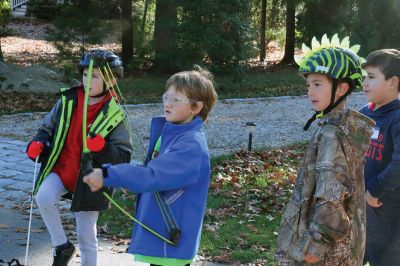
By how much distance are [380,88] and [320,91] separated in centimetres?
114

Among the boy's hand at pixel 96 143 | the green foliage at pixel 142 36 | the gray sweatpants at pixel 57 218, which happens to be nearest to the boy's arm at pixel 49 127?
the gray sweatpants at pixel 57 218

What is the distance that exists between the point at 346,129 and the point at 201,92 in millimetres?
920

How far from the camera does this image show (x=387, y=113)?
4.20 metres

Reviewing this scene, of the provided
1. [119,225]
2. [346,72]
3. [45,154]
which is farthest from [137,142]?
[346,72]

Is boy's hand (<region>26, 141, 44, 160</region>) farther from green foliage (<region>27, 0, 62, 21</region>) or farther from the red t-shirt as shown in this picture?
green foliage (<region>27, 0, 62, 21</region>)

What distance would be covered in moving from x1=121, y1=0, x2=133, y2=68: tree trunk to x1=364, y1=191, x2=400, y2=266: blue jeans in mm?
18307

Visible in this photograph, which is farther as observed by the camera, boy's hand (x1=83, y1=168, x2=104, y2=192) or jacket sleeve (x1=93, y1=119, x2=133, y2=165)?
jacket sleeve (x1=93, y1=119, x2=133, y2=165)

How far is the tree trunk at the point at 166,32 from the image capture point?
1855cm

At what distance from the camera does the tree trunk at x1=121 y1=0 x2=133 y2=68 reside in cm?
2169

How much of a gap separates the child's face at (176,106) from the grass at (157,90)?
11064 mm

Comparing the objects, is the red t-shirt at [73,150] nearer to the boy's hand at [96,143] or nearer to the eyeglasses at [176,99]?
the boy's hand at [96,143]

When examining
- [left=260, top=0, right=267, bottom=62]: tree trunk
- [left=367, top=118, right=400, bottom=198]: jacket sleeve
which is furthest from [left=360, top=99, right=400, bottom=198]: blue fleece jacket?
[left=260, top=0, right=267, bottom=62]: tree trunk

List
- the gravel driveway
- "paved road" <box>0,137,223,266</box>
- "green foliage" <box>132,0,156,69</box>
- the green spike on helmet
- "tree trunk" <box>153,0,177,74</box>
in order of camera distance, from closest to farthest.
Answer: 1. the green spike on helmet
2. "paved road" <box>0,137,223,266</box>
3. the gravel driveway
4. "tree trunk" <box>153,0,177,74</box>
5. "green foliage" <box>132,0,156,69</box>

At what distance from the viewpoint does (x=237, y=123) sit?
13.4m
